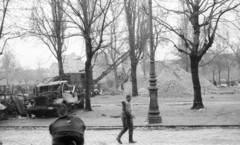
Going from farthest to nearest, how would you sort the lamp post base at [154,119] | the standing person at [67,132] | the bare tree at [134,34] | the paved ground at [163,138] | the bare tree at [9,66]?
1. the bare tree at [9,66]
2. the bare tree at [134,34]
3. the lamp post base at [154,119]
4. the paved ground at [163,138]
5. the standing person at [67,132]

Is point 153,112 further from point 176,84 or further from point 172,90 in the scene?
point 176,84

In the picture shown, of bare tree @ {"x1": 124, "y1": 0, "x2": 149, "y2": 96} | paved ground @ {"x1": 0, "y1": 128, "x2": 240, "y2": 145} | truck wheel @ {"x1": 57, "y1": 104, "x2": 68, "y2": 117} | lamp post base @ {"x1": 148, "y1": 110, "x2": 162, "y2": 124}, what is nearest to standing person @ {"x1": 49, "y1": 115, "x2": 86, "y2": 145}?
paved ground @ {"x1": 0, "y1": 128, "x2": 240, "y2": 145}

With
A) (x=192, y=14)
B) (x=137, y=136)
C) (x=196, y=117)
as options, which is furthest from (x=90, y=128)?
(x=192, y=14)

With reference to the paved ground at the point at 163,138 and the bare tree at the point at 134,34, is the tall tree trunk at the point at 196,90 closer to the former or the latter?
the paved ground at the point at 163,138

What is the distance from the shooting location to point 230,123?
1353 cm

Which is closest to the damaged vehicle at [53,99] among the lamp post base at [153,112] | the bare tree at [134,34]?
the lamp post base at [153,112]

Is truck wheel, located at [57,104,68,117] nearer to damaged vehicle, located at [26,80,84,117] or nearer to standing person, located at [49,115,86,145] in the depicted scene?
damaged vehicle, located at [26,80,84,117]

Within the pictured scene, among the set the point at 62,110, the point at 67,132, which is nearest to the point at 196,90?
the point at 62,110

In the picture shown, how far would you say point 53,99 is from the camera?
63.8 ft

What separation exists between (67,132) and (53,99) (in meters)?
15.9

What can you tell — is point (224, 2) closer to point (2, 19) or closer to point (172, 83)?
point (2, 19)

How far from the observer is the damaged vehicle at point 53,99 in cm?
1858

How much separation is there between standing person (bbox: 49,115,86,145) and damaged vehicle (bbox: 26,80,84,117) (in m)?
14.8

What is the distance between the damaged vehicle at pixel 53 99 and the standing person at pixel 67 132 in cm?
1475
